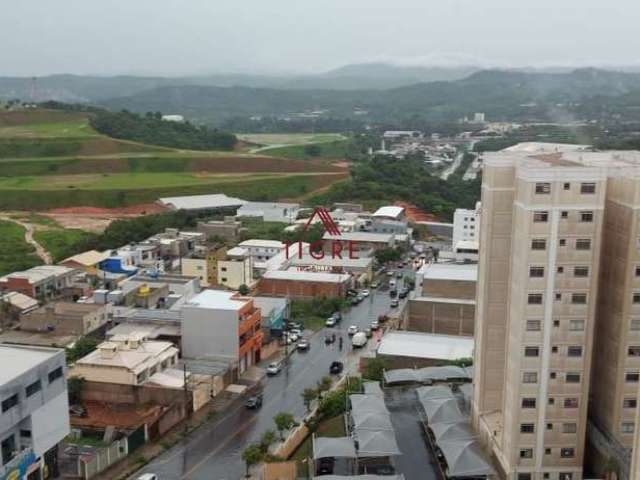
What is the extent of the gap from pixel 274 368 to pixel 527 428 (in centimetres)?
916

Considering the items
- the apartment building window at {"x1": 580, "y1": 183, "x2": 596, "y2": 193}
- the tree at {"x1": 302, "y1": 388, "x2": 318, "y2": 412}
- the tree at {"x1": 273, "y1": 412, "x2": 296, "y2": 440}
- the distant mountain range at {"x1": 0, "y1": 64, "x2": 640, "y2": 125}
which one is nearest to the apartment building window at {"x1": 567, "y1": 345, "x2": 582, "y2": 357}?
the apartment building window at {"x1": 580, "y1": 183, "x2": 596, "y2": 193}

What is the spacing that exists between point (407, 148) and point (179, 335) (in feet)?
225

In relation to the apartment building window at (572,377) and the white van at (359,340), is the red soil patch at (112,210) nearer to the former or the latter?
the white van at (359,340)

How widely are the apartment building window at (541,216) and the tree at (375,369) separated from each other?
798 cm

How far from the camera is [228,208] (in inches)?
1941

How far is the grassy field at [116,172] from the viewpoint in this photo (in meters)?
54.0

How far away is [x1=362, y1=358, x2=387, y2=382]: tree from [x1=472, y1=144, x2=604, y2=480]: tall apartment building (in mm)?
5007

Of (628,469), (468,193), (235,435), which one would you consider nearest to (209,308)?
(235,435)

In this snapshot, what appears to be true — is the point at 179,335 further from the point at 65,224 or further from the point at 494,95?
the point at 494,95

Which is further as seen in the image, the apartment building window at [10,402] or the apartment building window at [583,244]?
the apartment building window at [10,402]

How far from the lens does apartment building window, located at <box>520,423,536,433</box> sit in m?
14.0

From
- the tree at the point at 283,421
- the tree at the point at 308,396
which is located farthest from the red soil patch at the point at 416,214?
the tree at the point at 283,421

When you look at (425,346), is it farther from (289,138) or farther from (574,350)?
(289,138)

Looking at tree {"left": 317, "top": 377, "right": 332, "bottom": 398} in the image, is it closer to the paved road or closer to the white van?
the paved road
